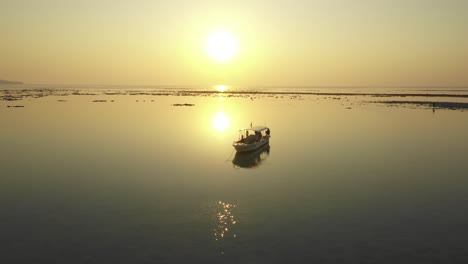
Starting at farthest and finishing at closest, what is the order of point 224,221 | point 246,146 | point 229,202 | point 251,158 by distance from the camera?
point 246,146, point 251,158, point 229,202, point 224,221

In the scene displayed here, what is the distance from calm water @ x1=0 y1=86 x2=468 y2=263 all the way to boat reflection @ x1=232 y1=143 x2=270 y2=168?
0.86ft

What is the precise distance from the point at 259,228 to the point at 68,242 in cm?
948

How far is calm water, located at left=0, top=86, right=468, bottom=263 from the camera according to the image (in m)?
17.2

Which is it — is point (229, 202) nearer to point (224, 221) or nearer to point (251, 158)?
point (224, 221)

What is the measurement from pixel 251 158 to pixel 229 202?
54.1 feet

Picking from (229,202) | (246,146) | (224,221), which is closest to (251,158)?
(246,146)

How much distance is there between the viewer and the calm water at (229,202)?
56.3 ft

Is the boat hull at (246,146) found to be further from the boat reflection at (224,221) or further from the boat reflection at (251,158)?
the boat reflection at (224,221)

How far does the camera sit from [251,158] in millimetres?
40312

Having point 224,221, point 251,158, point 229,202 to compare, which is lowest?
point 224,221

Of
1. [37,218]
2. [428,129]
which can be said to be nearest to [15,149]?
[37,218]

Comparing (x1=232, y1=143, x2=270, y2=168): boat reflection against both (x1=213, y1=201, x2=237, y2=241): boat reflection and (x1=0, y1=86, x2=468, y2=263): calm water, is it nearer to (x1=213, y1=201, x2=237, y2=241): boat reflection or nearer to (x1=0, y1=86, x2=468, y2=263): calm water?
(x1=0, y1=86, x2=468, y2=263): calm water

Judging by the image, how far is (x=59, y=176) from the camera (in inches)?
1161

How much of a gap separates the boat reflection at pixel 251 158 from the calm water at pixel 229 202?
26cm
